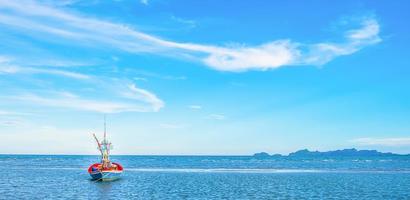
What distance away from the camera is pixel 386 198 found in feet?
171

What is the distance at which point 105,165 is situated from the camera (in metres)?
78.0

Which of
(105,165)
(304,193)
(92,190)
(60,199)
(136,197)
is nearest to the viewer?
(60,199)

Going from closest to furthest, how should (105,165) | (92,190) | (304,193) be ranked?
(304,193)
(92,190)
(105,165)

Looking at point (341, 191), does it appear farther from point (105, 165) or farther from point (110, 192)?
point (105, 165)

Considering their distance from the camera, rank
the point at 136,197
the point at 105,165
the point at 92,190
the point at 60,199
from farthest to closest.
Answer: the point at 105,165 < the point at 92,190 < the point at 136,197 < the point at 60,199

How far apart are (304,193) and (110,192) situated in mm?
23497

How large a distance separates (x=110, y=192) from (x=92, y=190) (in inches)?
143

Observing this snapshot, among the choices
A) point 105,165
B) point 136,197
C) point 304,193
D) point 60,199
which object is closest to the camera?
point 60,199

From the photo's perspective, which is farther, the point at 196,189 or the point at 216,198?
the point at 196,189

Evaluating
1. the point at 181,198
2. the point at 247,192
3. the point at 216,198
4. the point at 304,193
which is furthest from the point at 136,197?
the point at 304,193

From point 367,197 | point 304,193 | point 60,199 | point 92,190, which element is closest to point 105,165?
point 92,190

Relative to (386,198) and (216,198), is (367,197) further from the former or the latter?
(216,198)

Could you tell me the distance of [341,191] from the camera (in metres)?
58.9

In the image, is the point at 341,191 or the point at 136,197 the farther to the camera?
the point at 341,191
